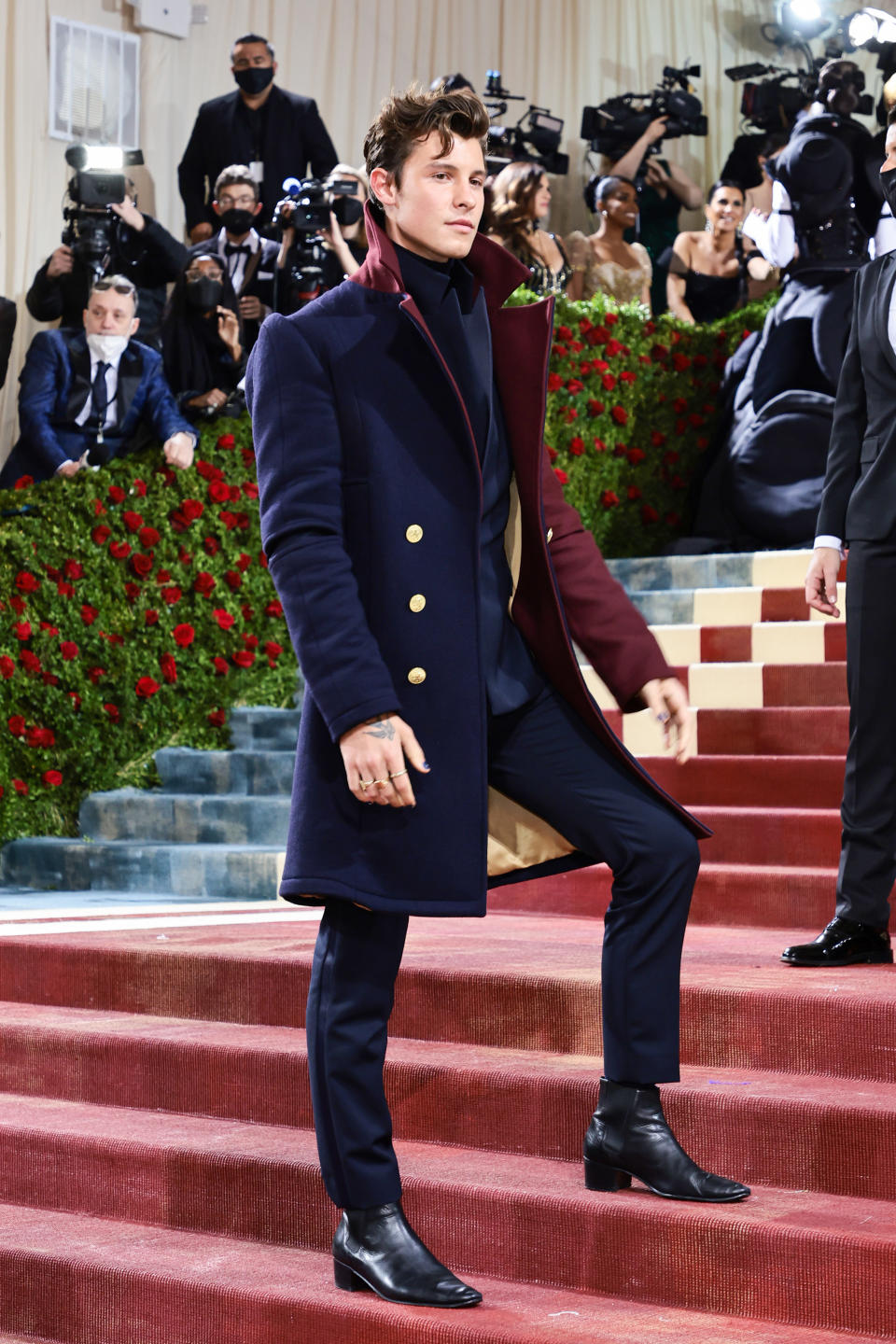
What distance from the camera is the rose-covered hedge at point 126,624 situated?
5.72 metres

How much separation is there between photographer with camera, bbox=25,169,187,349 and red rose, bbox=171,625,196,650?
1207 mm

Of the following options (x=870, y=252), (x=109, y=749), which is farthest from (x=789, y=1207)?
(x=870, y=252)

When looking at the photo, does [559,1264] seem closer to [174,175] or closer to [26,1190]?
[26,1190]

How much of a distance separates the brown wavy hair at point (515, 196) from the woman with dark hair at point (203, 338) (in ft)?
4.15

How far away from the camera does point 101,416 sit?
621 cm

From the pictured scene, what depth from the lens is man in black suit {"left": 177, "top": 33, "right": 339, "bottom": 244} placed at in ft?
26.3

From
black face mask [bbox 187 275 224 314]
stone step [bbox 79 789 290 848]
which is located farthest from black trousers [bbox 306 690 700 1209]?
black face mask [bbox 187 275 224 314]

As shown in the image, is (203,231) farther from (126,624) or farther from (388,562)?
(388,562)

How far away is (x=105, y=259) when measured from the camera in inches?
271

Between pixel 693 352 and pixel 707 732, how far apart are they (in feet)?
10.3

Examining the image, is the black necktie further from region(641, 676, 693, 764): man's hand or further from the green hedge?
region(641, 676, 693, 764): man's hand

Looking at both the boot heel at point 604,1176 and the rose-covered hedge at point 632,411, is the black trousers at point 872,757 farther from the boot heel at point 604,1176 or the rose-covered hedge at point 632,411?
the rose-covered hedge at point 632,411

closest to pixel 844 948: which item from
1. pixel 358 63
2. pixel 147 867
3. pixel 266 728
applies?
pixel 147 867

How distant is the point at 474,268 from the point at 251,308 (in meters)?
4.63
